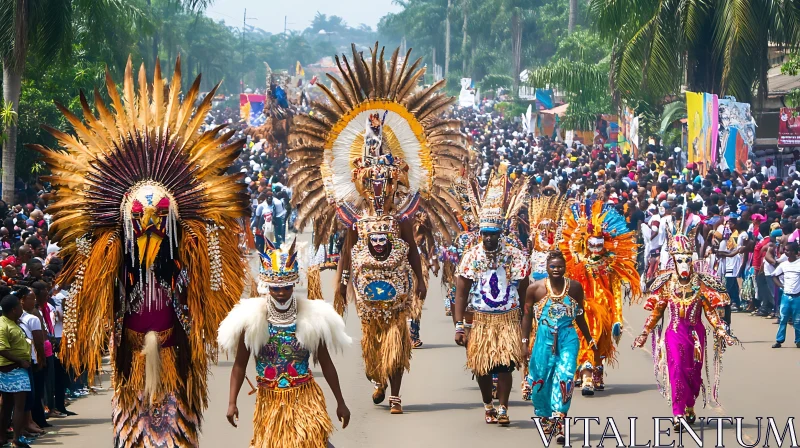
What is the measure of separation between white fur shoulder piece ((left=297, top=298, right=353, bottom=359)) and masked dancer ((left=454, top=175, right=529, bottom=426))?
9.56ft

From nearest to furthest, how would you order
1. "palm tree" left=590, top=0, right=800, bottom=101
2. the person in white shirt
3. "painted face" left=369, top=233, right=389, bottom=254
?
1. "painted face" left=369, top=233, right=389, bottom=254
2. the person in white shirt
3. "palm tree" left=590, top=0, right=800, bottom=101

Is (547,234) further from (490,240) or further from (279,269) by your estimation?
(279,269)

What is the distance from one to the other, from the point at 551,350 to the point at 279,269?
314cm

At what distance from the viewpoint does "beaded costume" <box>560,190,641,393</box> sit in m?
13.1

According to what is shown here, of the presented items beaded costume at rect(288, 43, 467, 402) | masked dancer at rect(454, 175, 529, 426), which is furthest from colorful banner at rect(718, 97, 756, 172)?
masked dancer at rect(454, 175, 529, 426)

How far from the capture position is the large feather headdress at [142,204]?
902cm

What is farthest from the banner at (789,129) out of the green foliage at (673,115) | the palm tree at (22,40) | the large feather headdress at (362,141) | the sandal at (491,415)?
the sandal at (491,415)

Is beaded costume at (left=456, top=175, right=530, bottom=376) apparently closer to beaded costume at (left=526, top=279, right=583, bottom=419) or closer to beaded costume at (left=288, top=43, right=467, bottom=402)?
beaded costume at (left=526, top=279, right=583, bottom=419)

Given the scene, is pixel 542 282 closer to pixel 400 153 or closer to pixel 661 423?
pixel 661 423

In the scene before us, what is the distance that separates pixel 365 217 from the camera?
40.1ft

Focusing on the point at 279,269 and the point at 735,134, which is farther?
the point at 735,134

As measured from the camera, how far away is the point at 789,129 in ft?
92.5

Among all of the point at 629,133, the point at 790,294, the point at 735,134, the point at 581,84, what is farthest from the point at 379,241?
the point at 581,84

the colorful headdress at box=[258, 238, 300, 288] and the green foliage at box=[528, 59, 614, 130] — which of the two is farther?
the green foliage at box=[528, 59, 614, 130]
